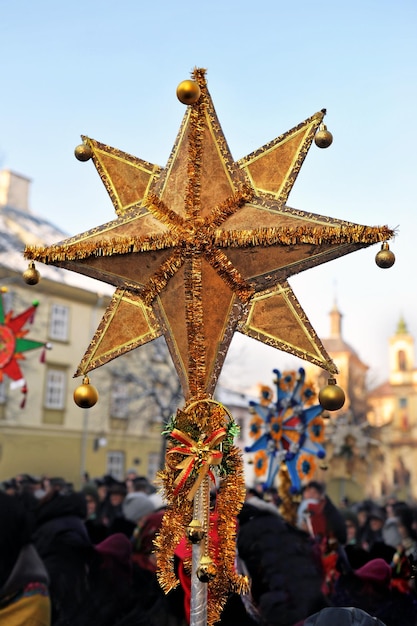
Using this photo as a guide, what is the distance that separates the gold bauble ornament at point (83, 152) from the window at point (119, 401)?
26152mm

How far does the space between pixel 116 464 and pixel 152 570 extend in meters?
25.1

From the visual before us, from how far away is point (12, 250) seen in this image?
72.7ft

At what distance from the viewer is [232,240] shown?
3.61m

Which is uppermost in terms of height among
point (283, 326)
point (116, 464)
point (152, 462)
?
point (283, 326)

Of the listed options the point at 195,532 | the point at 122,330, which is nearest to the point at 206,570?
the point at 195,532

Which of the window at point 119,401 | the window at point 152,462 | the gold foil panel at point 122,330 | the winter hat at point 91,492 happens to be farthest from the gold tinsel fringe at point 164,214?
the window at point 152,462

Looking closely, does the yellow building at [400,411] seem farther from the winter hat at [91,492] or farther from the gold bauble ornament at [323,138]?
the gold bauble ornament at [323,138]

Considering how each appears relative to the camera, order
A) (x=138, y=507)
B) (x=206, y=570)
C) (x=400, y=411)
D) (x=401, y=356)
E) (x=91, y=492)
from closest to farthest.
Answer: (x=206, y=570), (x=138, y=507), (x=91, y=492), (x=400, y=411), (x=401, y=356)

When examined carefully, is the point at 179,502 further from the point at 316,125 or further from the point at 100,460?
the point at 100,460

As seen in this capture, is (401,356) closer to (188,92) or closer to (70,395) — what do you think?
(70,395)

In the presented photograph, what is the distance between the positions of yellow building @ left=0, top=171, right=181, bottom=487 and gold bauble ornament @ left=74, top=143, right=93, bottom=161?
20896 mm

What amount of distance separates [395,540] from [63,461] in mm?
21829

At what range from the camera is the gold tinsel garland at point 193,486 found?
3.44 m

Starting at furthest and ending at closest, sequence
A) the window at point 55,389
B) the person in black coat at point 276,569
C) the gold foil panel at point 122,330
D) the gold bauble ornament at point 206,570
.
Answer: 1. the window at point 55,389
2. the person in black coat at point 276,569
3. the gold foil panel at point 122,330
4. the gold bauble ornament at point 206,570
